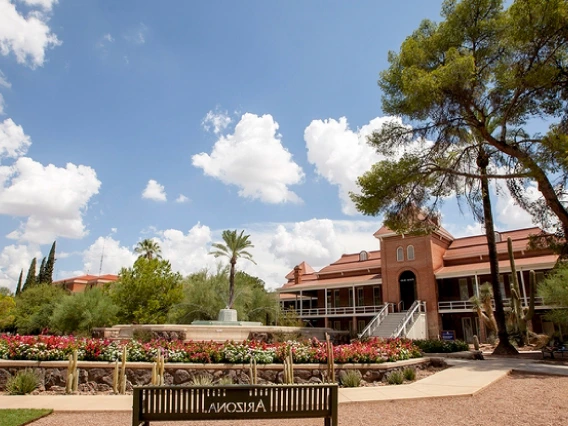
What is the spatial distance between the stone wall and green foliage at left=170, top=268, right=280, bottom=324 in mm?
20283

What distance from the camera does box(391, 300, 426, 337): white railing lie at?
26748mm

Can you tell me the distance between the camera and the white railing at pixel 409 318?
1053 inches

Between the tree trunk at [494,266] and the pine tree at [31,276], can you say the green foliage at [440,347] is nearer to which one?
the tree trunk at [494,266]

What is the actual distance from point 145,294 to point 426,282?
21111 millimetres

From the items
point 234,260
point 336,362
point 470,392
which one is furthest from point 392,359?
point 234,260

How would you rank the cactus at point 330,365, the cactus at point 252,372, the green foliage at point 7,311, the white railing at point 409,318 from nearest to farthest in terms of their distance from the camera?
the cactus at point 252,372, the cactus at point 330,365, the white railing at point 409,318, the green foliage at point 7,311

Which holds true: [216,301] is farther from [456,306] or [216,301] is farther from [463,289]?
[463,289]

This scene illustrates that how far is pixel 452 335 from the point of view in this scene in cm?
2808

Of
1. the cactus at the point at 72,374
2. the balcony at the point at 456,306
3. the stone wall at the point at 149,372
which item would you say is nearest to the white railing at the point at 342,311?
the balcony at the point at 456,306

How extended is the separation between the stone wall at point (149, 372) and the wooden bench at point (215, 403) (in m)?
4.98

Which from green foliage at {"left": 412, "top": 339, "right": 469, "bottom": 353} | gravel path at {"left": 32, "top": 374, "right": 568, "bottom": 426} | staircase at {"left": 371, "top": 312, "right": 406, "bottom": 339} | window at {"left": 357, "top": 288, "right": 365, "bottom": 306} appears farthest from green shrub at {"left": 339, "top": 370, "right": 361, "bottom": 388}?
window at {"left": 357, "top": 288, "right": 365, "bottom": 306}

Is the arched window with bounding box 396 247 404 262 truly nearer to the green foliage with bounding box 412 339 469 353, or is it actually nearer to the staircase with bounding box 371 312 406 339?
the staircase with bounding box 371 312 406 339

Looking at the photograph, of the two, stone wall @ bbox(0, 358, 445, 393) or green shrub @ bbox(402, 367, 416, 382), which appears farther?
green shrub @ bbox(402, 367, 416, 382)

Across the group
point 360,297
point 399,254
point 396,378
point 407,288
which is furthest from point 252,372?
point 360,297
